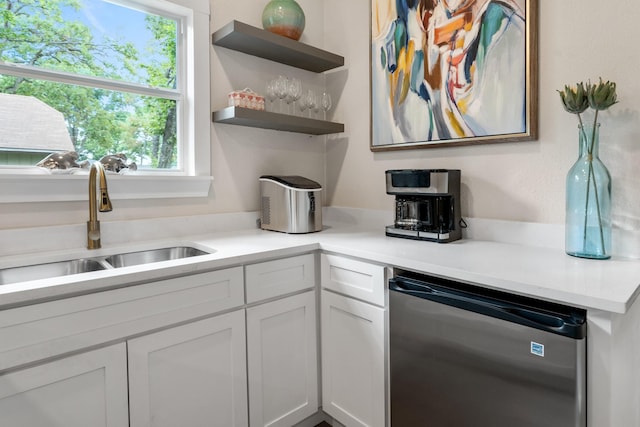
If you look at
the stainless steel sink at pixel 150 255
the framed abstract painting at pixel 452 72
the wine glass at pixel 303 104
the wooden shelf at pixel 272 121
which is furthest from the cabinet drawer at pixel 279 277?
the wine glass at pixel 303 104

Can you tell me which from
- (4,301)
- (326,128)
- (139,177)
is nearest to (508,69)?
(326,128)

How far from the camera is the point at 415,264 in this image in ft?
4.30

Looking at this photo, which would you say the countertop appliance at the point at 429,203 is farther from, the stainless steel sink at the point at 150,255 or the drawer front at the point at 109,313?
the stainless steel sink at the point at 150,255

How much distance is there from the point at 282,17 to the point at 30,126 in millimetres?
1340

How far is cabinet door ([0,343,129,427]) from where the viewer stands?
1.01m

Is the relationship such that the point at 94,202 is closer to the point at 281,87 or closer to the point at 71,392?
the point at 71,392

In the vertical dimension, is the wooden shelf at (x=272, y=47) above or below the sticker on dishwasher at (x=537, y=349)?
above

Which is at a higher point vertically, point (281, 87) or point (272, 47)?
point (272, 47)

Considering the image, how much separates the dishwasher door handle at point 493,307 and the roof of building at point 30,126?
150 centimetres

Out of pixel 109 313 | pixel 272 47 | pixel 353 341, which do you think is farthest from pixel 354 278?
pixel 272 47

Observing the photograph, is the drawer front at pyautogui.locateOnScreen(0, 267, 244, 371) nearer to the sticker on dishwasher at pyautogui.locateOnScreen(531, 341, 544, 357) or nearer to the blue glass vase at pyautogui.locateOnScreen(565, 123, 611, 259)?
the sticker on dishwasher at pyautogui.locateOnScreen(531, 341, 544, 357)

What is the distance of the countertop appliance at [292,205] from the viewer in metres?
1.92

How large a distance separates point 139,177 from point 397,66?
4.68 ft

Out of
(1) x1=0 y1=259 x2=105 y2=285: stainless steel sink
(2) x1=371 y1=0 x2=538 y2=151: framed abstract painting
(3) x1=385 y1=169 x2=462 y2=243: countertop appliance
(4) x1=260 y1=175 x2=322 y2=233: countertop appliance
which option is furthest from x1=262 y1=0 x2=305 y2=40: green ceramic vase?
(1) x1=0 y1=259 x2=105 y2=285: stainless steel sink
